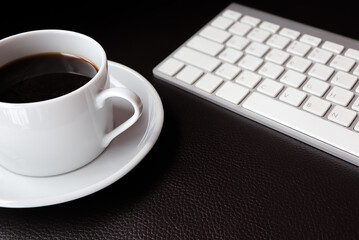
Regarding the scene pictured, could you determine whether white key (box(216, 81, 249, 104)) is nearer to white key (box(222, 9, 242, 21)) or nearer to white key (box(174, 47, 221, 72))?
Answer: white key (box(174, 47, 221, 72))

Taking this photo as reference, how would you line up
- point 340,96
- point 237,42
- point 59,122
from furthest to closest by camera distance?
point 237,42, point 340,96, point 59,122

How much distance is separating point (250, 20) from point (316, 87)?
0.17m

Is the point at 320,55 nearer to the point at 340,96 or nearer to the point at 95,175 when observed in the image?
the point at 340,96

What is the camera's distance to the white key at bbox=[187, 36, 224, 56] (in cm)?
57

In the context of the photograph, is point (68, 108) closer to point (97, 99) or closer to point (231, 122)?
point (97, 99)

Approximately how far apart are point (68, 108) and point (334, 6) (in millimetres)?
504

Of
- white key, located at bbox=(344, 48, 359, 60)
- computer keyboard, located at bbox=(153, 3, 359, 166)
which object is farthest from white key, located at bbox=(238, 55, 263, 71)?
white key, located at bbox=(344, 48, 359, 60)

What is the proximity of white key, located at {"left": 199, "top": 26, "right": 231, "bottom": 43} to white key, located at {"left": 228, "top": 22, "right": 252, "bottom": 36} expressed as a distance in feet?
0.04

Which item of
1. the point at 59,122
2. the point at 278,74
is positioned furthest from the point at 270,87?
the point at 59,122

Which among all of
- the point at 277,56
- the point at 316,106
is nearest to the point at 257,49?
the point at 277,56

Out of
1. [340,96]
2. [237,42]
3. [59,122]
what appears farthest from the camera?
[237,42]

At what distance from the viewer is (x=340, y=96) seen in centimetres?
48

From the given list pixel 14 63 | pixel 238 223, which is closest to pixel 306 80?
pixel 238 223

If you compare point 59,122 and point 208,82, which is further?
point 208,82
